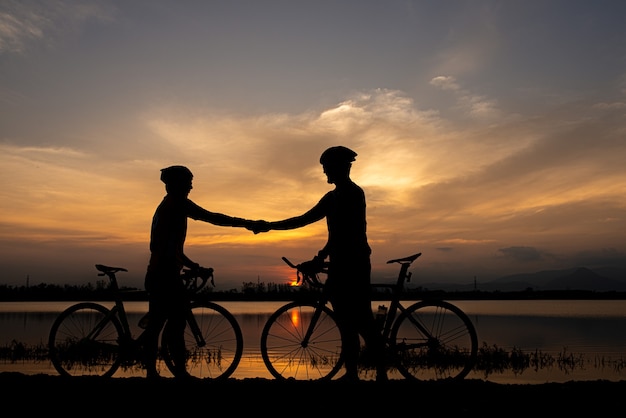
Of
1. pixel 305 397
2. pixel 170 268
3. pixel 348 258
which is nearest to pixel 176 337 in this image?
pixel 170 268

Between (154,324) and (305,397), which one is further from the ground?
(154,324)

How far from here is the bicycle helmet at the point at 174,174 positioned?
765 centimetres

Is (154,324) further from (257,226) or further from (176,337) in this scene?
(257,226)

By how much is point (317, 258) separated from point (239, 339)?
148 centimetres

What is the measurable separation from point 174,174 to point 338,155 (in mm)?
2194

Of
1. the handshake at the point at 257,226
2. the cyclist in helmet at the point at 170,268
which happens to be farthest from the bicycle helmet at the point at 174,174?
the handshake at the point at 257,226

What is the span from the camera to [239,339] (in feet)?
24.8

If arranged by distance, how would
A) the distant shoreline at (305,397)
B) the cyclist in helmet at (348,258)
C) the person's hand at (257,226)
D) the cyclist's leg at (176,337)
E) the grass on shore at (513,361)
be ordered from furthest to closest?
the grass on shore at (513,361)
the person's hand at (257,226)
the cyclist's leg at (176,337)
the cyclist in helmet at (348,258)
the distant shoreline at (305,397)

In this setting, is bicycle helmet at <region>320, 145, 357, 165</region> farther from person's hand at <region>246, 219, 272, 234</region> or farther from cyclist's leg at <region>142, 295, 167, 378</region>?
cyclist's leg at <region>142, 295, 167, 378</region>

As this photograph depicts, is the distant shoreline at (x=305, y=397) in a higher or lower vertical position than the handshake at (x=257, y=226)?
lower

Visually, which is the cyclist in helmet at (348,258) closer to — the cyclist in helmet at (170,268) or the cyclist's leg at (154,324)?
the cyclist in helmet at (170,268)

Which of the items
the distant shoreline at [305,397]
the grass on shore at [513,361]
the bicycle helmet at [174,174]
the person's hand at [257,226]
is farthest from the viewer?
the grass on shore at [513,361]

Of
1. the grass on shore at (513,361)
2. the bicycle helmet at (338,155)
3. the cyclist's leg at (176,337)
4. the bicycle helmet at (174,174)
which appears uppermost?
the bicycle helmet at (338,155)

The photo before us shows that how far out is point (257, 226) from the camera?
862cm
